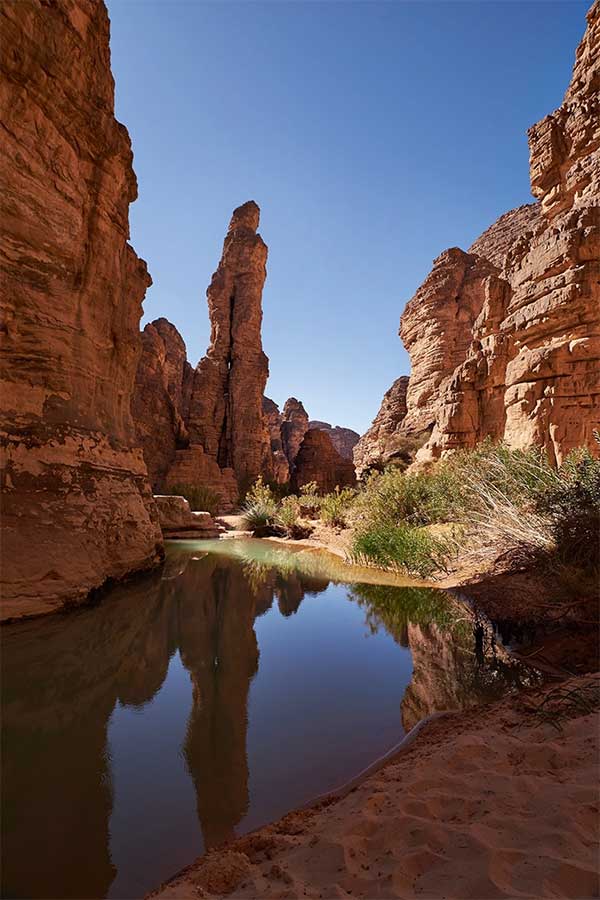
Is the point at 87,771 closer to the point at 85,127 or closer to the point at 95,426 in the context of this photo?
the point at 95,426

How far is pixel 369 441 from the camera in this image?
35875 millimetres

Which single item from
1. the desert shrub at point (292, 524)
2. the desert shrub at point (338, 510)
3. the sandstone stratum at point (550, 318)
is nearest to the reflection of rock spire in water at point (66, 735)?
the sandstone stratum at point (550, 318)

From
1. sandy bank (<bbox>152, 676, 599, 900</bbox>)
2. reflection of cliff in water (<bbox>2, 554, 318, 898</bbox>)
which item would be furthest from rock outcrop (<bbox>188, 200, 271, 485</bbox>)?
sandy bank (<bbox>152, 676, 599, 900</bbox>)

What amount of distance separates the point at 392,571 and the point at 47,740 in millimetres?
6552

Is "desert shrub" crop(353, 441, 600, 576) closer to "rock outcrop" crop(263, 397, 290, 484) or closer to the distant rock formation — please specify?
the distant rock formation

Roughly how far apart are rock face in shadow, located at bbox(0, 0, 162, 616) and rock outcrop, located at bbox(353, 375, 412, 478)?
18.9 m

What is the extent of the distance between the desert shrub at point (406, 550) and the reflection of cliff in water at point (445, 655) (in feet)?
3.43

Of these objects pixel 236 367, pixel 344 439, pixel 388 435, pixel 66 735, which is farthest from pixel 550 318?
pixel 344 439

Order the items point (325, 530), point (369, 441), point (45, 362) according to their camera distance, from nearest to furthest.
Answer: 1. point (45, 362)
2. point (325, 530)
3. point (369, 441)

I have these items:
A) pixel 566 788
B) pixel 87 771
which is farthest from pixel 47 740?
pixel 566 788

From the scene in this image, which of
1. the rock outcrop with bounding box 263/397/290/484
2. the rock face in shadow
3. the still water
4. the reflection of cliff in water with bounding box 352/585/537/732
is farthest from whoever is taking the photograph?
the rock outcrop with bounding box 263/397/290/484

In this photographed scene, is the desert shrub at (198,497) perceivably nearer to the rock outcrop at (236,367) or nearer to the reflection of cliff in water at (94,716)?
the rock outcrop at (236,367)

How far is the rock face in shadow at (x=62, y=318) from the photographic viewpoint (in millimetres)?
5207

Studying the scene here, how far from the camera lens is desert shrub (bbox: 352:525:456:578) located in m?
7.13
